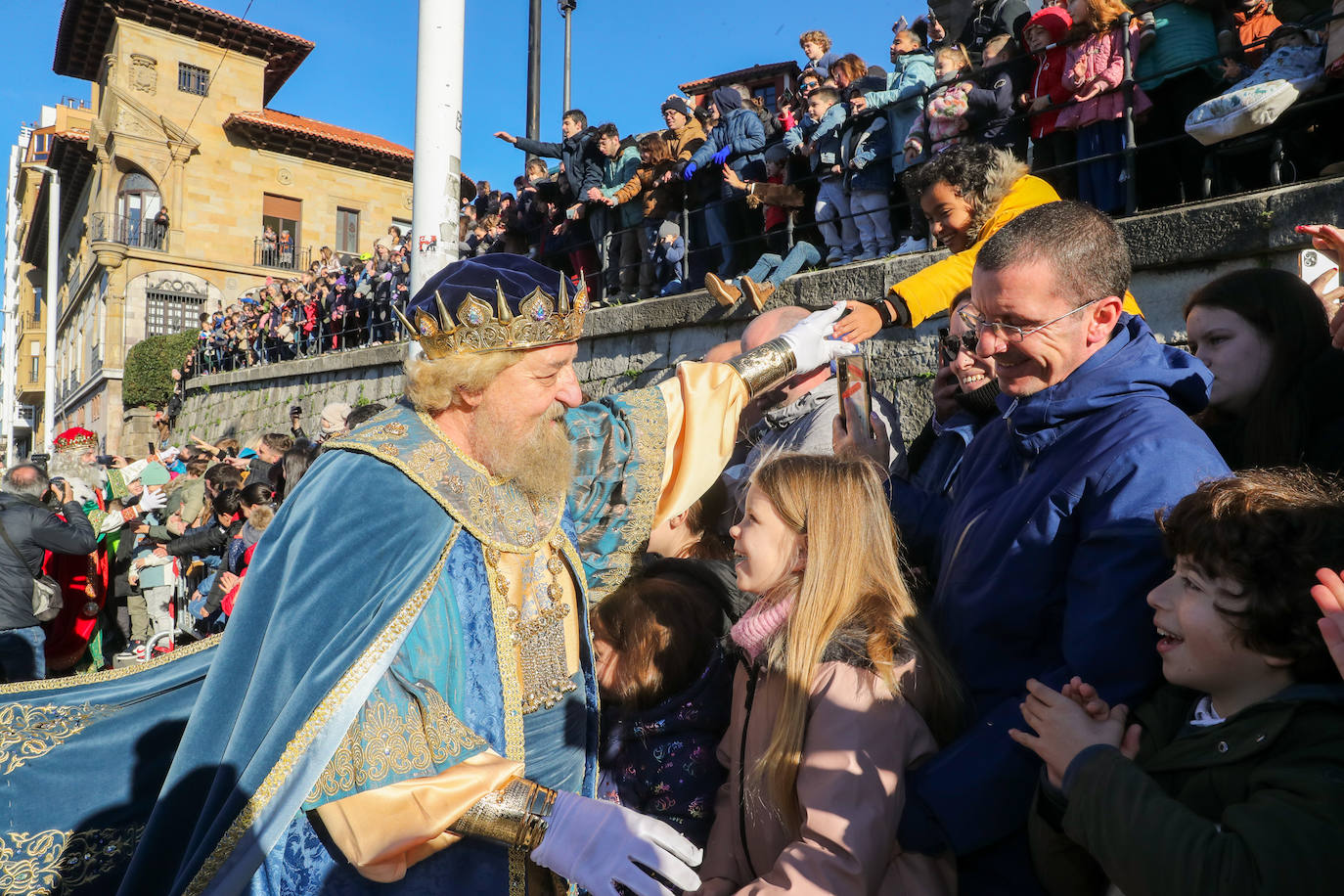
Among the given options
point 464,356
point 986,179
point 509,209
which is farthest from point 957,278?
point 509,209

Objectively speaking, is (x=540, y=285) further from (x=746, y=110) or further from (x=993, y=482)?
(x=746, y=110)

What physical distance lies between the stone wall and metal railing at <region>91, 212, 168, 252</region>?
29953 millimetres

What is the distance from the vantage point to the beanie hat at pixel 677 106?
8.35m

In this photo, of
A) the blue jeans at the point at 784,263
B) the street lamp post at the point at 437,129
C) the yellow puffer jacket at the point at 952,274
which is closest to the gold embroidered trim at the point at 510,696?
the yellow puffer jacket at the point at 952,274

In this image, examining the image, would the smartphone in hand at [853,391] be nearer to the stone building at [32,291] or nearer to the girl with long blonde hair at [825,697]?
the girl with long blonde hair at [825,697]

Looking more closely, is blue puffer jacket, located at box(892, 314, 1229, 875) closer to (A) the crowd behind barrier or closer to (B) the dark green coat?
(B) the dark green coat

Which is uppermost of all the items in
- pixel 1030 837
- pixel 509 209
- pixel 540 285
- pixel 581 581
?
pixel 509 209

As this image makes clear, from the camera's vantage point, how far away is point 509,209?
35.2 feet

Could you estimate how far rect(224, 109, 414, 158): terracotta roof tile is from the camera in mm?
33531

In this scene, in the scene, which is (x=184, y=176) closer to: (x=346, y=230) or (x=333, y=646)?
(x=346, y=230)

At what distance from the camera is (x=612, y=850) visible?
1.87m

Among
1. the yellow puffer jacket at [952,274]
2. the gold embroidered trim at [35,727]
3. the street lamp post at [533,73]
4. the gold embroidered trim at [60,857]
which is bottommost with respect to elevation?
the gold embroidered trim at [60,857]

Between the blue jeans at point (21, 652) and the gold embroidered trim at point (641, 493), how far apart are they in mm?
5053

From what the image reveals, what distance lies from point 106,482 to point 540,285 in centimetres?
1053
